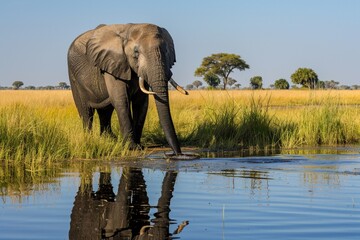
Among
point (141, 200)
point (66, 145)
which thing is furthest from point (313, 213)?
point (66, 145)

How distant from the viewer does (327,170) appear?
1210 cm

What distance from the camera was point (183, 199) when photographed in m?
8.95

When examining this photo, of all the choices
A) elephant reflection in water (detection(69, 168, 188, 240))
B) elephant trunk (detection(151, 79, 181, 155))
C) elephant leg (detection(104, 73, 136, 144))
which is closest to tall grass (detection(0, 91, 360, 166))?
elephant leg (detection(104, 73, 136, 144))

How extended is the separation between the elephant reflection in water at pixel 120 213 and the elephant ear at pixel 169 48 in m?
4.28

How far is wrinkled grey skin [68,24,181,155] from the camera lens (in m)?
14.2

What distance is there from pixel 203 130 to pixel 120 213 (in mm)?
9101

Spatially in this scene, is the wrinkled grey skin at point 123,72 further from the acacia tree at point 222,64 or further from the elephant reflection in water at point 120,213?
the acacia tree at point 222,64

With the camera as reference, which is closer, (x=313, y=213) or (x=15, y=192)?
(x=313, y=213)

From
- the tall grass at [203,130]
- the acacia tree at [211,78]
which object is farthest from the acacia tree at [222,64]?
the tall grass at [203,130]

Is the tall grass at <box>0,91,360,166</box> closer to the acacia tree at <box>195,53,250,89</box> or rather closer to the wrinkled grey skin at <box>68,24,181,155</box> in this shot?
the wrinkled grey skin at <box>68,24,181,155</box>

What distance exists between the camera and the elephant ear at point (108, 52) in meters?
15.2

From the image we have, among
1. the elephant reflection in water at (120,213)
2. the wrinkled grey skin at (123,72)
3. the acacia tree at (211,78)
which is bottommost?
the elephant reflection in water at (120,213)

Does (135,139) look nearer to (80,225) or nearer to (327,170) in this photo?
(327,170)

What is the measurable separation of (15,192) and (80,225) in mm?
2546
